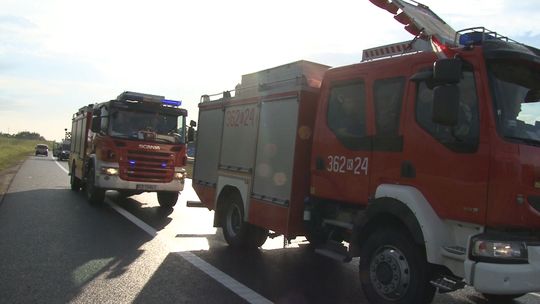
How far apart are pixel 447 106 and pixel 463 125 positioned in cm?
33

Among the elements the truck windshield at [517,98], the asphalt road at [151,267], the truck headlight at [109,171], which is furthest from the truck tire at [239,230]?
the truck headlight at [109,171]

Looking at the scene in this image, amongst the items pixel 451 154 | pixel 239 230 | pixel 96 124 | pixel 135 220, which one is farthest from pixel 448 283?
pixel 96 124

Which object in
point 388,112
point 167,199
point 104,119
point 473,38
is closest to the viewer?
point 473,38

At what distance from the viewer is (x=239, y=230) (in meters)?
8.49

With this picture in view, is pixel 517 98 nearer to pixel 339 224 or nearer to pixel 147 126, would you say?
pixel 339 224

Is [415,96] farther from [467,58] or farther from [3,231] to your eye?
[3,231]

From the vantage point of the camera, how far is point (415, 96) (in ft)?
17.1

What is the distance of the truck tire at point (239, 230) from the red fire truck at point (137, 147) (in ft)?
15.0

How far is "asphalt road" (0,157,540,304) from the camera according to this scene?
5.74 metres

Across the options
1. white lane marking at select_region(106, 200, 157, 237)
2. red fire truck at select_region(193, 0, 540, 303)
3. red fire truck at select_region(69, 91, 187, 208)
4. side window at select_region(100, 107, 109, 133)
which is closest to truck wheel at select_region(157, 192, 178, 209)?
red fire truck at select_region(69, 91, 187, 208)

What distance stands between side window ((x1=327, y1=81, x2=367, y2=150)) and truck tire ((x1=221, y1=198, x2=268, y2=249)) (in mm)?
A: 2670

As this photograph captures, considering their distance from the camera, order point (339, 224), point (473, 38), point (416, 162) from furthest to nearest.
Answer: point (339, 224) → point (416, 162) → point (473, 38)

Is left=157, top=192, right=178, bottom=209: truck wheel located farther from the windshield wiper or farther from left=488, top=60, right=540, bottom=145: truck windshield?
the windshield wiper

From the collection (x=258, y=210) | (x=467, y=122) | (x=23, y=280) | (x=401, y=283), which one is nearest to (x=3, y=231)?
(x=23, y=280)
